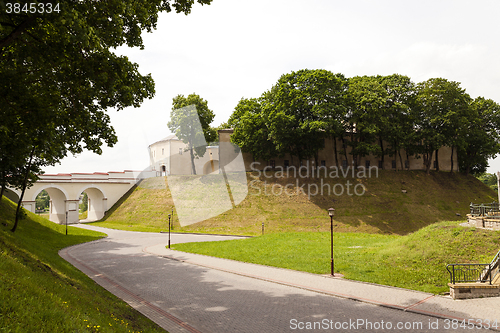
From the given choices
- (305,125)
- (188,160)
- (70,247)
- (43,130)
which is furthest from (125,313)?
(188,160)

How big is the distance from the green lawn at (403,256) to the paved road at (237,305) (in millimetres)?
2193

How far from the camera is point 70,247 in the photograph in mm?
24438

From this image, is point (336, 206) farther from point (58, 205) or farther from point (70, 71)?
point (58, 205)

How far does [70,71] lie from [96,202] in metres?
47.4

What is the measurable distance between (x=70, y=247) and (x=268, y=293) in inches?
791

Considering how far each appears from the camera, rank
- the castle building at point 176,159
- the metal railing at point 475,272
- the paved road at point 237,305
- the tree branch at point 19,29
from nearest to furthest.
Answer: the tree branch at point 19,29 → the paved road at point 237,305 → the metal railing at point 475,272 → the castle building at point 176,159

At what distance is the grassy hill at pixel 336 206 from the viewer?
120ft

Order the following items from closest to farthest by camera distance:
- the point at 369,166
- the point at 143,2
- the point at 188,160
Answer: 1. the point at 143,2
2. the point at 369,166
3. the point at 188,160

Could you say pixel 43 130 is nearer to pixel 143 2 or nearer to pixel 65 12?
pixel 65 12

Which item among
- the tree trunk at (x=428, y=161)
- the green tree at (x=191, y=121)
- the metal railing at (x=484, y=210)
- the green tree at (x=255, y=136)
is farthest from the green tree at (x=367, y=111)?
the green tree at (x=191, y=121)

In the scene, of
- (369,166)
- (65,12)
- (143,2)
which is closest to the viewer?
(65,12)

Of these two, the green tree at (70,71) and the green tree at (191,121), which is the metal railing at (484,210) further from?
the green tree at (191,121)

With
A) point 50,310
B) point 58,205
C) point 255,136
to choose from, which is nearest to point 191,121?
point 255,136

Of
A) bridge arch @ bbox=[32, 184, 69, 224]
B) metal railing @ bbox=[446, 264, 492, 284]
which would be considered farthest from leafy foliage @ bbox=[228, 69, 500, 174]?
bridge arch @ bbox=[32, 184, 69, 224]
